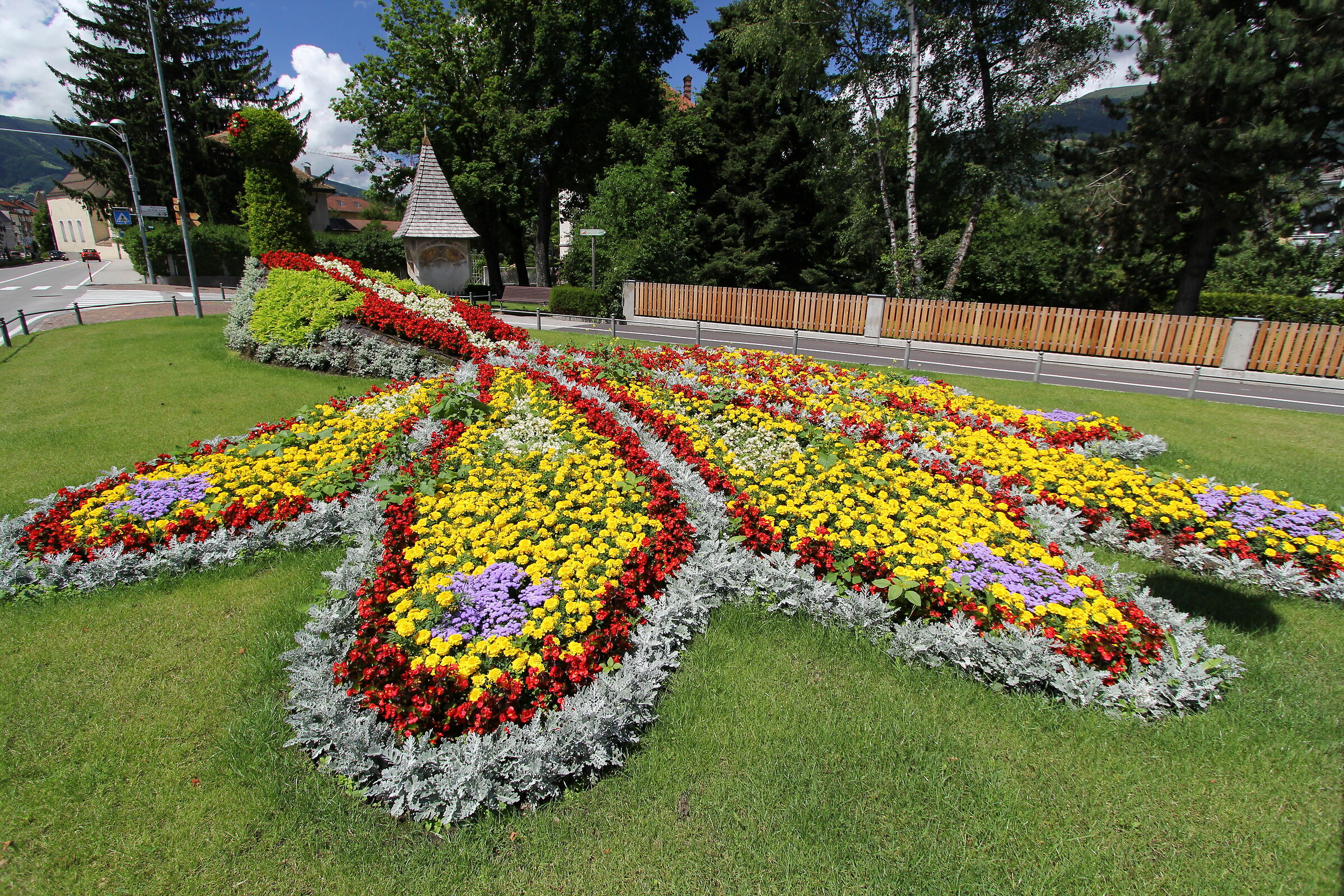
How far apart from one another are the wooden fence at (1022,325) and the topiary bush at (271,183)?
1169 centimetres

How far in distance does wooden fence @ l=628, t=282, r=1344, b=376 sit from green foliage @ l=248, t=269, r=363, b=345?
13612 mm

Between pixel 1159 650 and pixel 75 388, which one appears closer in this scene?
pixel 1159 650

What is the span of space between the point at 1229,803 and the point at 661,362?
8.28 meters

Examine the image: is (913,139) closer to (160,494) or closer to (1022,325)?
(1022,325)

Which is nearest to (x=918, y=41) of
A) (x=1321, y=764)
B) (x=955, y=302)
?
(x=955, y=302)

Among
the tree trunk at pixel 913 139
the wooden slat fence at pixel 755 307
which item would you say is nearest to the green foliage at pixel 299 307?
the wooden slat fence at pixel 755 307

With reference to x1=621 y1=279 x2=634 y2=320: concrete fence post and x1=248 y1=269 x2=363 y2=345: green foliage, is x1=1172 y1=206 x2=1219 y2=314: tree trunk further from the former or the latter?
x1=248 y1=269 x2=363 y2=345: green foliage

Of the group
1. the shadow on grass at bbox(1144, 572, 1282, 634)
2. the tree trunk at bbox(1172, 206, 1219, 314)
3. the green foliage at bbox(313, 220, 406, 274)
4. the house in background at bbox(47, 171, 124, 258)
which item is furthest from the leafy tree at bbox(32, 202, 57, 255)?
the shadow on grass at bbox(1144, 572, 1282, 634)

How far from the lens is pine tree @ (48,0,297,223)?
34844 mm

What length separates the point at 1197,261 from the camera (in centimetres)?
1991

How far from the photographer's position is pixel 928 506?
17.4ft

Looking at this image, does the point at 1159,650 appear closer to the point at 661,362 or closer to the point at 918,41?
the point at 661,362

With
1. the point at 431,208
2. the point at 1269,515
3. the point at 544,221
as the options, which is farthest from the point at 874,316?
the point at 544,221

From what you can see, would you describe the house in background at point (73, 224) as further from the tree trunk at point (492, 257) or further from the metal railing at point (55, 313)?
the tree trunk at point (492, 257)
